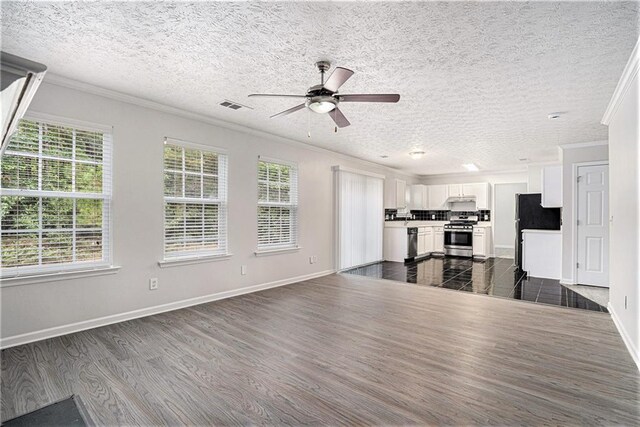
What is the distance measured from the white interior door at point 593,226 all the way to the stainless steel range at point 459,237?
133 inches

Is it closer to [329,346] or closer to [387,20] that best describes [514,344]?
[329,346]

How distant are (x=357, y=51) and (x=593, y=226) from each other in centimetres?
509

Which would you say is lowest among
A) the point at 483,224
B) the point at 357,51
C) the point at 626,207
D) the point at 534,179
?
the point at 483,224

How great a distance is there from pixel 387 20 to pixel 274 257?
13.0 feet

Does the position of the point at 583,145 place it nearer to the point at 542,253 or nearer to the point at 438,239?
the point at 542,253

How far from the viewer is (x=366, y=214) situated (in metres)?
7.48

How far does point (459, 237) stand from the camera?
881cm

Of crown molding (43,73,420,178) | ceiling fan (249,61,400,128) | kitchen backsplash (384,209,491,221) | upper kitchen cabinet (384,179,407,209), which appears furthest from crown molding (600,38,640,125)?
kitchen backsplash (384,209,491,221)

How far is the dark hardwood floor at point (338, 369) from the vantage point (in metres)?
1.93

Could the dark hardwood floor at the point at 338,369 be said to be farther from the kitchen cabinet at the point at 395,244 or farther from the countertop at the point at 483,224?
the countertop at the point at 483,224

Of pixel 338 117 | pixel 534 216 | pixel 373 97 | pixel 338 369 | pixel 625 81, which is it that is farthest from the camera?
pixel 534 216

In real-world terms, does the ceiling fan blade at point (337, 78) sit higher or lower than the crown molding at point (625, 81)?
lower

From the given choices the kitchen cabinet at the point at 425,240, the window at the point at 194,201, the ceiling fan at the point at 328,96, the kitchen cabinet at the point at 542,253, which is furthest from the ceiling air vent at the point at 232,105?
the kitchen cabinet at the point at 425,240

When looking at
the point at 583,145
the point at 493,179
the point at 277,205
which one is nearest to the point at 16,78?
the point at 277,205
